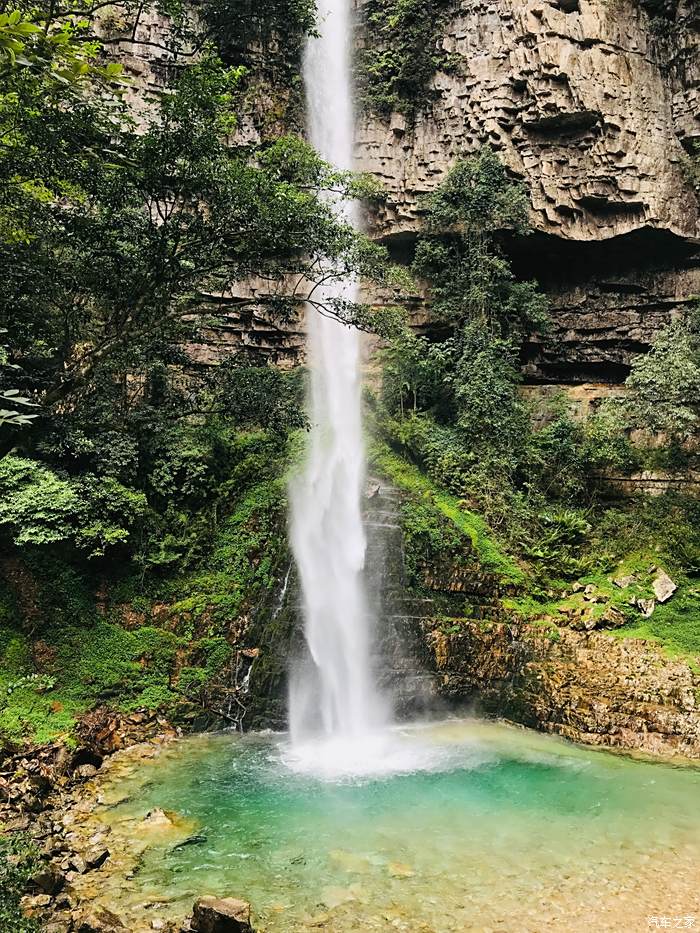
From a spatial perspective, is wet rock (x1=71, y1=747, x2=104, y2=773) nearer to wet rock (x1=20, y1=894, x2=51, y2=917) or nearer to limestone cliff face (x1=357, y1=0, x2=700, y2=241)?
wet rock (x1=20, y1=894, x2=51, y2=917)

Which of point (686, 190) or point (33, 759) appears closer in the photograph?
point (33, 759)

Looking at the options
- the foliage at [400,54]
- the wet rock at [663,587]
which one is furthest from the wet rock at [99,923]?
the foliage at [400,54]

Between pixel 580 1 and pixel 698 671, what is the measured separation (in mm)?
16570

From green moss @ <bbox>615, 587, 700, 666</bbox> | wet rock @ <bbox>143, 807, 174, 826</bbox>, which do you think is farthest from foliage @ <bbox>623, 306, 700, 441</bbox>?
wet rock @ <bbox>143, 807, 174, 826</bbox>

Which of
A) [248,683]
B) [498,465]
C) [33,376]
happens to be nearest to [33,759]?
[248,683]

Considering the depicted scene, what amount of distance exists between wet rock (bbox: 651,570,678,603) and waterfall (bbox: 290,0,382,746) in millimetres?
5119

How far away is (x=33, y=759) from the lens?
773 centimetres

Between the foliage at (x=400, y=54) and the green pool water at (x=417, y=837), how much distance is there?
17.7 metres

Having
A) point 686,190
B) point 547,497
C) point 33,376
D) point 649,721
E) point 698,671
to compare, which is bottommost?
point 649,721

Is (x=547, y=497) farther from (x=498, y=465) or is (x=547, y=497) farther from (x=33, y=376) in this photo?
(x=33, y=376)

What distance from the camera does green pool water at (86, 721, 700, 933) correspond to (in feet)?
17.4

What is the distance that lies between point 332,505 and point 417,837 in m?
7.67

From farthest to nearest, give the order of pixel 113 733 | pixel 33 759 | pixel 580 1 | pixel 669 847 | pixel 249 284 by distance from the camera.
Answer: pixel 249 284
pixel 580 1
pixel 113 733
pixel 33 759
pixel 669 847

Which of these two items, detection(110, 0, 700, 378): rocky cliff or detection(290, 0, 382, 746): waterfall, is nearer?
detection(290, 0, 382, 746): waterfall
